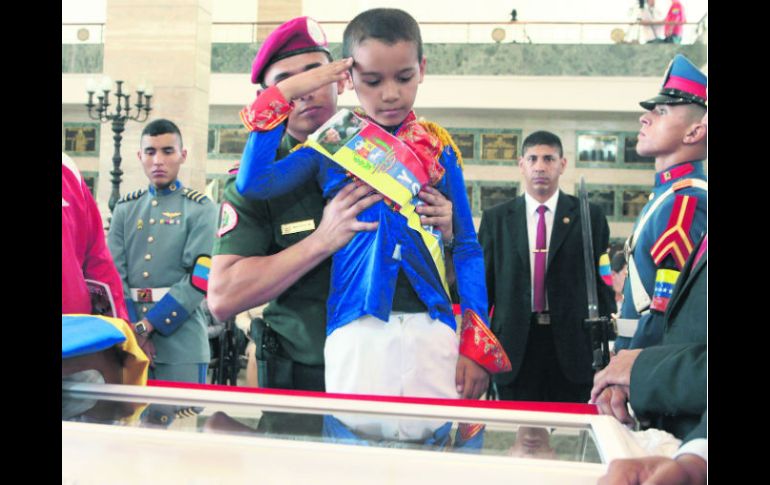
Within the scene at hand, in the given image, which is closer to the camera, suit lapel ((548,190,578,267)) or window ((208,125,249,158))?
suit lapel ((548,190,578,267))

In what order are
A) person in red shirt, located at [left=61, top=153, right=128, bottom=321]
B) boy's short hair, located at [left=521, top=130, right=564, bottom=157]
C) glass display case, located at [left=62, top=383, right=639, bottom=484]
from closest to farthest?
glass display case, located at [left=62, top=383, right=639, bottom=484]
person in red shirt, located at [left=61, top=153, right=128, bottom=321]
boy's short hair, located at [left=521, top=130, right=564, bottom=157]

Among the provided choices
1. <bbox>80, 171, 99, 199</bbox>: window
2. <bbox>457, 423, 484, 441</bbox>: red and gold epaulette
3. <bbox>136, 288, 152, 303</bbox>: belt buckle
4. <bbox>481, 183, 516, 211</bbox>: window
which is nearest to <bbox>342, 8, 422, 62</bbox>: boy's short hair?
<bbox>457, 423, 484, 441</bbox>: red and gold epaulette

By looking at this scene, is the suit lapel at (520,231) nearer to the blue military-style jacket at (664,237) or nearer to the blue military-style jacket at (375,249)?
the blue military-style jacket at (664,237)

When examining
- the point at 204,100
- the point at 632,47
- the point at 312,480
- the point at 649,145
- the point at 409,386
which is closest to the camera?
the point at 312,480

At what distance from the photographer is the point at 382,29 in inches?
45.6

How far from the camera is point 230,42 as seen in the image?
771 cm

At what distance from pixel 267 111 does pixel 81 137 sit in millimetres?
7210

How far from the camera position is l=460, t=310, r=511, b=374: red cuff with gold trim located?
113 cm

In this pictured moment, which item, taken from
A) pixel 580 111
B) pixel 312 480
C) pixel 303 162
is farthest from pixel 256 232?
pixel 580 111

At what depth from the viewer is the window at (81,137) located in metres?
7.63

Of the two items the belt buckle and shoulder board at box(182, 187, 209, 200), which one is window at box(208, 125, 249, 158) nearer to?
shoulder board at box(182, 187, 209, 200)

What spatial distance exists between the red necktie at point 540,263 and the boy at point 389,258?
82cm
